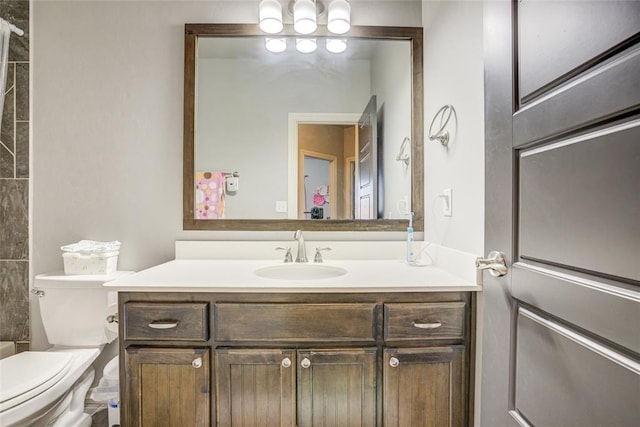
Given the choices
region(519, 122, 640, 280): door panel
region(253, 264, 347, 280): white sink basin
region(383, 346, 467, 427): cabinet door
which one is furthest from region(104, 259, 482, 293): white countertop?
region(519, 122, 640, 280): door panel

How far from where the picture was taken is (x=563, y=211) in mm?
564

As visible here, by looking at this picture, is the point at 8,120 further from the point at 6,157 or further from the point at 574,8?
the point at 574,8

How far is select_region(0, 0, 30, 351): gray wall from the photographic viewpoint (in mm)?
1536

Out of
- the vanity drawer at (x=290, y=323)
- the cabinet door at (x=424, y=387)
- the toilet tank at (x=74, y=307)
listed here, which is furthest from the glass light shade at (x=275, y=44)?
the cabinet door at (x=424, y=387)

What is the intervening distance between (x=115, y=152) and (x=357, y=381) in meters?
1.61

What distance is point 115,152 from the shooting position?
5.16 feet

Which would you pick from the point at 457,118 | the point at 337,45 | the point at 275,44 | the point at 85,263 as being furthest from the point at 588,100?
→ the point at 85,263

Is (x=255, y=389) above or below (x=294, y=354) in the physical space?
below

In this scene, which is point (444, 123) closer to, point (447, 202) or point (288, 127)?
point (447, 202)


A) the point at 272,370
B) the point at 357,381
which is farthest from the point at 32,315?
the point at 357,381

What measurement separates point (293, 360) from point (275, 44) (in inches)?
60.5

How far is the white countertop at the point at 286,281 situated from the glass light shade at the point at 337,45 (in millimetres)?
1156

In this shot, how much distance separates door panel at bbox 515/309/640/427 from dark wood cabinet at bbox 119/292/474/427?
0.39 metres

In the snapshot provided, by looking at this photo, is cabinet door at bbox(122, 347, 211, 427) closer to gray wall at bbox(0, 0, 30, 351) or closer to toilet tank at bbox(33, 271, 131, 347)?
toilet tank at bbox(33, 271, 131, 347)
